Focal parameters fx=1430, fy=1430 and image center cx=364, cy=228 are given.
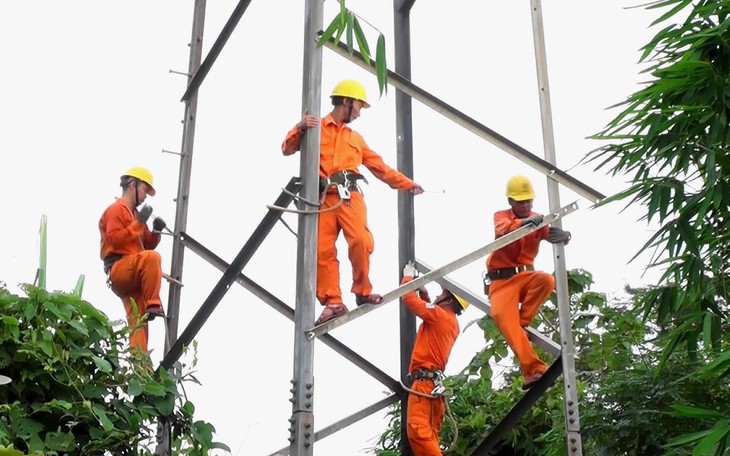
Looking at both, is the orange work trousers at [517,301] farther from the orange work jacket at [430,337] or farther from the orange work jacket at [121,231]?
→ the orange work jacket at [121,231]

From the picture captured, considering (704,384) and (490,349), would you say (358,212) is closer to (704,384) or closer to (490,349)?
(704,384)

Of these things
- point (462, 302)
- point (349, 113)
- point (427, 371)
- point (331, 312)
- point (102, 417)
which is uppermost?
point (349, 113)

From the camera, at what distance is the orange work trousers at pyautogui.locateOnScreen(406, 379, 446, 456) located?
9.64 meters

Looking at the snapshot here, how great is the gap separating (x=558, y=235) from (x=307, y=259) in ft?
6.01

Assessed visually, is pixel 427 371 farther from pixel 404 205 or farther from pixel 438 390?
pixel 404 205

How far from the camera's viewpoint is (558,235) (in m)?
9.20

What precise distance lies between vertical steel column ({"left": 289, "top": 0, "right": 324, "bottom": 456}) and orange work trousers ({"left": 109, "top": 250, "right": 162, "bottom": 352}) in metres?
2.01

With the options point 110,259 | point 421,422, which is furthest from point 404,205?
point 110,259

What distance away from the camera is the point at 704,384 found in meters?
9.53

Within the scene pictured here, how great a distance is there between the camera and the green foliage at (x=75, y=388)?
716 cm

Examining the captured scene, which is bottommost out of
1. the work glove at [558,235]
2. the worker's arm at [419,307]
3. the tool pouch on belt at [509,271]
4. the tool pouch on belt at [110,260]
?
the worker's arm at [419,307]

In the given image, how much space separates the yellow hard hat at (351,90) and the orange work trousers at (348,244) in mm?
800

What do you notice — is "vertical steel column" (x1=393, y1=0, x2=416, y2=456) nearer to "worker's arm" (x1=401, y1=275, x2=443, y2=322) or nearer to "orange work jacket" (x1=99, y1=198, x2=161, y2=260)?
"worker's arm" (x1=401, y1=275, x2=443, y2=322)

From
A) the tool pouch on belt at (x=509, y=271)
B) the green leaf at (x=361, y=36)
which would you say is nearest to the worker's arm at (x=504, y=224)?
the tool pouch on belt at (x=509, y=271)
